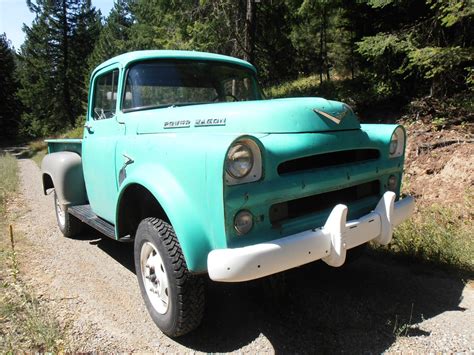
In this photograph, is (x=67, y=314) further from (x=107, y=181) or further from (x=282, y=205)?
(x=282, y=205)

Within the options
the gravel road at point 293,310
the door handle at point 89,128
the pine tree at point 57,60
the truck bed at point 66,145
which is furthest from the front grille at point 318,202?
the pine tree at point 57,60

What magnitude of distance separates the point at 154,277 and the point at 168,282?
14.1 inches

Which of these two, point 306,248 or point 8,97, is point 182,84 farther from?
point 8,97

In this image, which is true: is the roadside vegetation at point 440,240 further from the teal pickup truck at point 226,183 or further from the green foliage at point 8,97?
the green foliage at point 8,97

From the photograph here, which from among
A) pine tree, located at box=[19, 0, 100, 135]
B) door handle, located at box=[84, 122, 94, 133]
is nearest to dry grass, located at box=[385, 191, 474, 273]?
door handle, located at box=[84, 122, 94, 133]

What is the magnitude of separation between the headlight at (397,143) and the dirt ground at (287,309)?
116 centimetres

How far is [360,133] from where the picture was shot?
299 cm

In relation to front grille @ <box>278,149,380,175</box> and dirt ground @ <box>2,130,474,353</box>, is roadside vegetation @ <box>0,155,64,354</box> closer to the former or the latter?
dirt ground @ <box>2,130,474,353</box>

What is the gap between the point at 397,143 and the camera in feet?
10.7

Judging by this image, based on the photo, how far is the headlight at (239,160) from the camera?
2.26 meters

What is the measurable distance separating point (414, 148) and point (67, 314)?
5.97 metres

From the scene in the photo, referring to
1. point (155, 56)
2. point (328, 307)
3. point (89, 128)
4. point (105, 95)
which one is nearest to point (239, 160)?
point (328, 307)

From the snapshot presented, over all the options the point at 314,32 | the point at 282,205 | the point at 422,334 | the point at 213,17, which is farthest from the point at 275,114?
the point at 314,32

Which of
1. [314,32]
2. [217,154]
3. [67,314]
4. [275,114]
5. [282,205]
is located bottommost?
[67,314]
